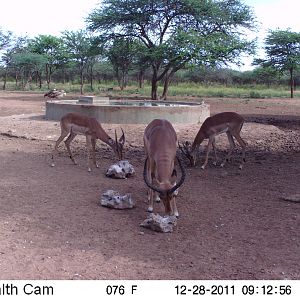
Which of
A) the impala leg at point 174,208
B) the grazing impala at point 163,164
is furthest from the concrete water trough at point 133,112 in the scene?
the impala leg at point 174,208

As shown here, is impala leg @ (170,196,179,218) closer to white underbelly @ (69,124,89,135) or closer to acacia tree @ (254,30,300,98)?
white underbelly @ (69,124,89,135)

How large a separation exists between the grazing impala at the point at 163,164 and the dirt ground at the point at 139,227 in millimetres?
369

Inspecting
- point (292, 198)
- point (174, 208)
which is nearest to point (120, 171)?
point (174, 208)

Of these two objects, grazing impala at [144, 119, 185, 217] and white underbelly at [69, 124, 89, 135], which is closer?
grazing impala at [144, 119, 185, 217]

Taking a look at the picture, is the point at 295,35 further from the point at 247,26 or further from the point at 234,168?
the point at 234,168

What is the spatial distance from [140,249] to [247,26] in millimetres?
27256

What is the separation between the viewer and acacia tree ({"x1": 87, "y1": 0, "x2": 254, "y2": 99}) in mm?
25875

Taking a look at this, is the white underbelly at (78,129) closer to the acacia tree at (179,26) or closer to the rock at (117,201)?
the rock at (117,201)

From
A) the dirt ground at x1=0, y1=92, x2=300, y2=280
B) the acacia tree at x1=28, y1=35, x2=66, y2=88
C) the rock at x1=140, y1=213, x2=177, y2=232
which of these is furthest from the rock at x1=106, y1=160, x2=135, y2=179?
the acacia tree at x1=28, y1=35, x2=66, y2=88

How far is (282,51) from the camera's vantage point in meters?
38.6

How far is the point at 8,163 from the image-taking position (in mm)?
8773

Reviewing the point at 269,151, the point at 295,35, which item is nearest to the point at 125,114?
the point at 269,151

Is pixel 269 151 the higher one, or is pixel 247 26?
pixel 247 26

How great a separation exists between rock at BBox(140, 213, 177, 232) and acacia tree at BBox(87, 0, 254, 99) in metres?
20.9
